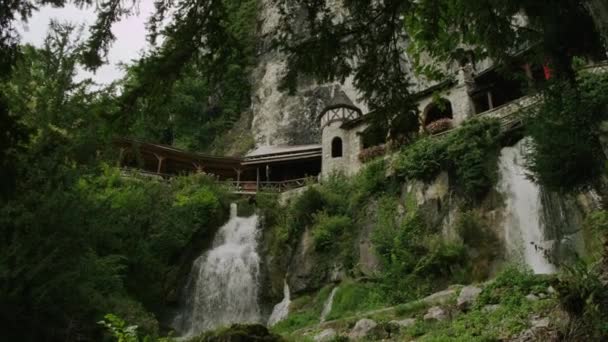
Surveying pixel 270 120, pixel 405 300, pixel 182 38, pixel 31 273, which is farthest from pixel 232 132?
pixel 182 38

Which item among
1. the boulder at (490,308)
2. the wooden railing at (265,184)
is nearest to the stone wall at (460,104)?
the wooden railing at (265,184)

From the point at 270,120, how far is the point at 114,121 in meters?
31.9

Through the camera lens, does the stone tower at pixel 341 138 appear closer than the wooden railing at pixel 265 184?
Yes

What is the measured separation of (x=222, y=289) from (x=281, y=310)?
2.42 meters

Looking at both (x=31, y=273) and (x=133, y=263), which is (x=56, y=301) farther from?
(x=133, y=263)

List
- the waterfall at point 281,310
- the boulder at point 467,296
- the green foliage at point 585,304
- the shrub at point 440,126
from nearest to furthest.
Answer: the green foliage at point 585,304, the boulder at point 467,296, the waterfall at point 281,310, the shrub at point 440,126

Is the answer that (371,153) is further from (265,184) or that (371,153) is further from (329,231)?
(265,184)

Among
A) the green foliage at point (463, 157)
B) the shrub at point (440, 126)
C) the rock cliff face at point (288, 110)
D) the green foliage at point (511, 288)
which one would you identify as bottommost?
the green foliage at point (511, 288)

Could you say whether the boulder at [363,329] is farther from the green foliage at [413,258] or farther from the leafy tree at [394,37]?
the green foliage at [413,258]

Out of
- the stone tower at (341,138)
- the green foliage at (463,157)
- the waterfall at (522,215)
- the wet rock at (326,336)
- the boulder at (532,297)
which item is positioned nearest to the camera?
the boulder at (532,297)

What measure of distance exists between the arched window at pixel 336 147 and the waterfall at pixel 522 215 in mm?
10858

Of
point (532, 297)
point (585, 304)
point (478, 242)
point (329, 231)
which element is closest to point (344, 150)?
point (329, 231)

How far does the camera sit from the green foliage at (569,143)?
1127 cm

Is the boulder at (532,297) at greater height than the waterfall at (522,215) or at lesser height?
lesser
